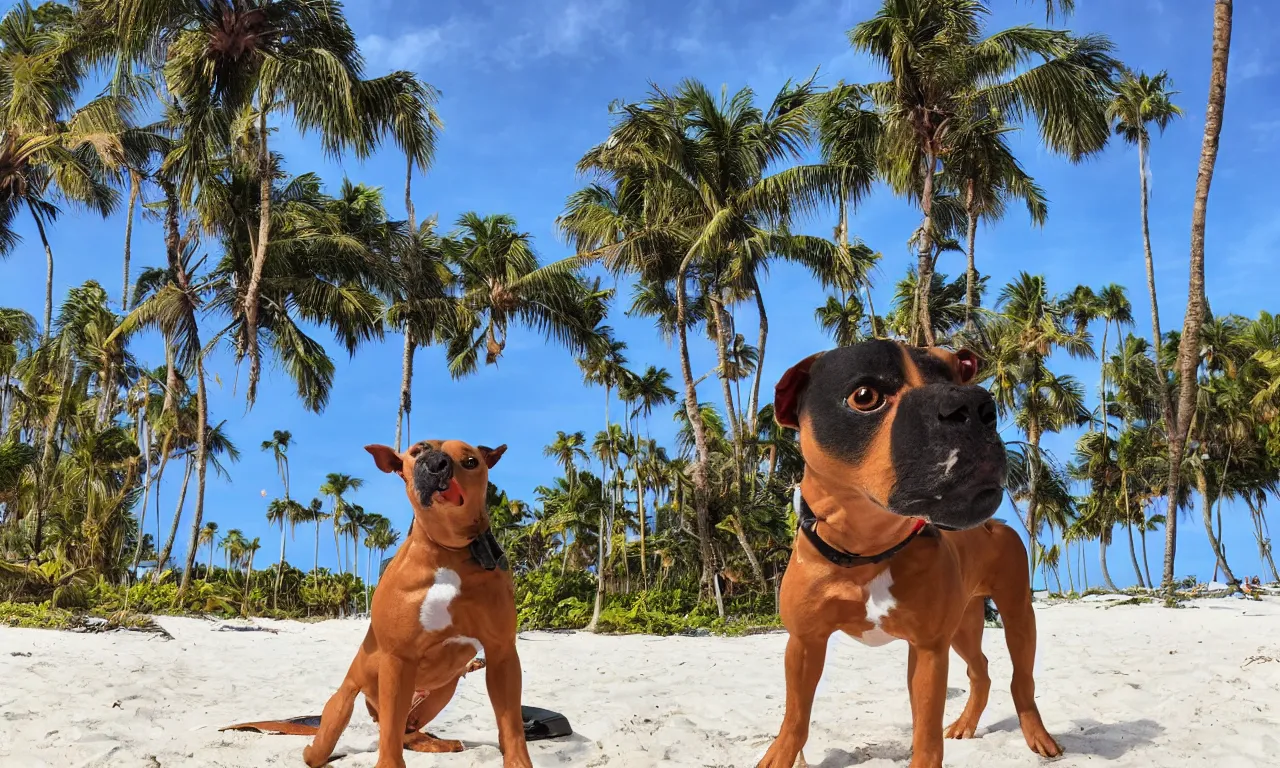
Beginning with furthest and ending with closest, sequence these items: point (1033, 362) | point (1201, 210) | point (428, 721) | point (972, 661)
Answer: point (1033, 362), point (1201, 210), point (428, 721), point (972, 661)

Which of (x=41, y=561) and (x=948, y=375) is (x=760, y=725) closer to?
(x=948, y=375)

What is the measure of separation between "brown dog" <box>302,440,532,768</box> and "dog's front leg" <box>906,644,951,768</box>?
5.17ft

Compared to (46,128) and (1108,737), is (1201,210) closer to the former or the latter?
(1108,737)

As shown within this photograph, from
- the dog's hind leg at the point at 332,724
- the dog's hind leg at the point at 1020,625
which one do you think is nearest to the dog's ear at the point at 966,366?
the dog's hind leg at the point at 1020,625

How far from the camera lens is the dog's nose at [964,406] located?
2246 millimetres

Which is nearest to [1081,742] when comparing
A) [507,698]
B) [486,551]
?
[507,698]

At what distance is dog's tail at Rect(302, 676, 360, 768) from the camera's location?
4.04 metres

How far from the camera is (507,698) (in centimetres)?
360

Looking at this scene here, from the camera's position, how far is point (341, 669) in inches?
316

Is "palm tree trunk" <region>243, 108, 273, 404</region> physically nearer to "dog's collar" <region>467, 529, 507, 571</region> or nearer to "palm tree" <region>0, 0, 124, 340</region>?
"palm tree" <region>0, 0, 124, 340</region>

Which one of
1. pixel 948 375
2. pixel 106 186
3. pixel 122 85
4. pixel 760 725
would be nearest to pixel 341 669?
pixel 760 725

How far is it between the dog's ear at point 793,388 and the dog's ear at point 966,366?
43 cm

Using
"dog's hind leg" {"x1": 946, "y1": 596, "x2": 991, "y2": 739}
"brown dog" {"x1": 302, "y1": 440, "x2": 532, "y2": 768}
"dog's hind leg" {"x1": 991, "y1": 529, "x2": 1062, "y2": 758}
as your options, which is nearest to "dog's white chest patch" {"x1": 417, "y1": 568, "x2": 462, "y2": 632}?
"brown dog" {"x1": 302, "y1": 440, "x2": 532, "y2": 768}

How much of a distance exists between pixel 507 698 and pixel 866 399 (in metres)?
2.07
